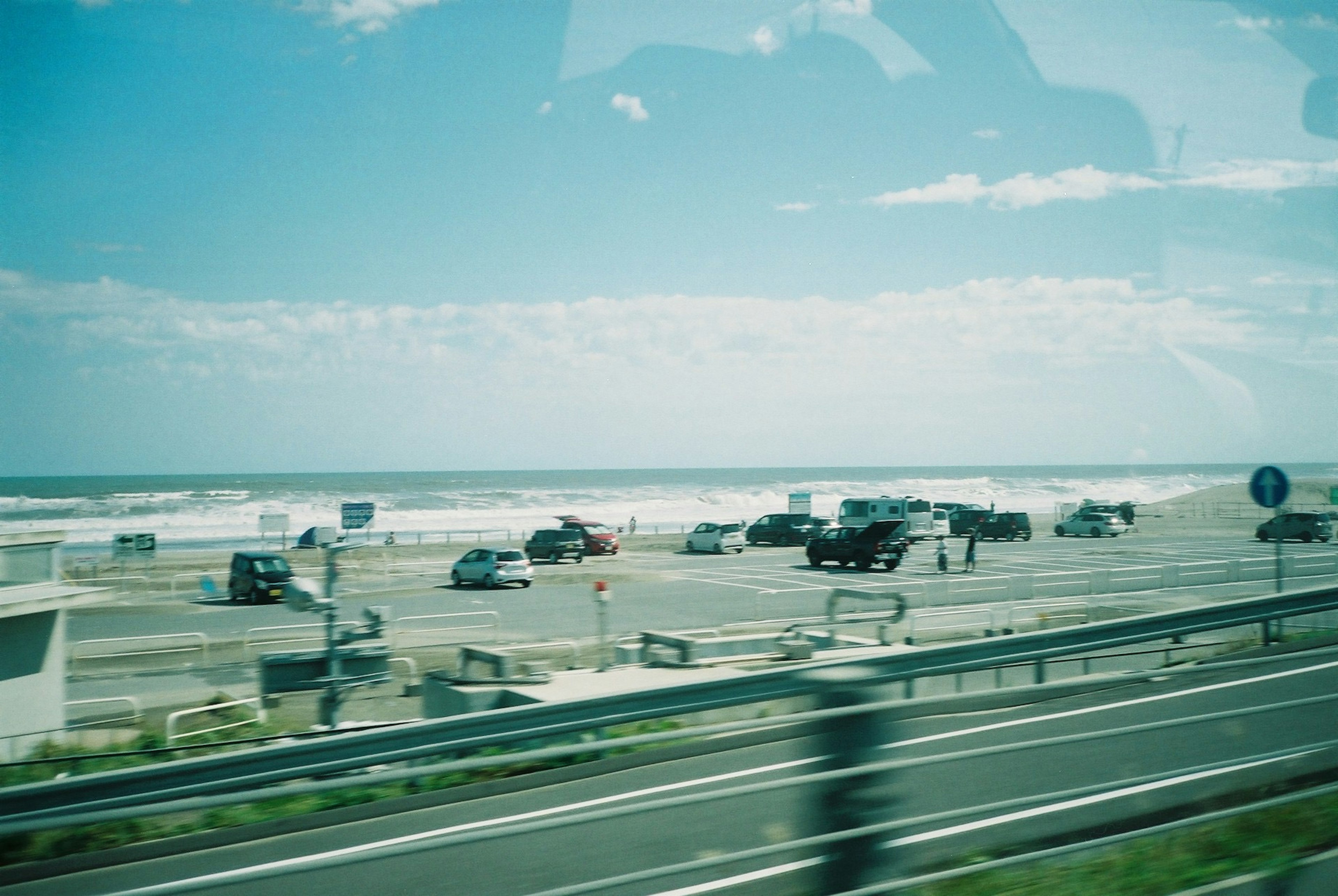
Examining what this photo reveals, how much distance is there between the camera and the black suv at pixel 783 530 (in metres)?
50.7

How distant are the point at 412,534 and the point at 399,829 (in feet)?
201

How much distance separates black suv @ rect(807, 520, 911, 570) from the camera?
37.3 metres

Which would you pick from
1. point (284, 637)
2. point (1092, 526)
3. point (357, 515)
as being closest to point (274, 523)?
point (284, 637)

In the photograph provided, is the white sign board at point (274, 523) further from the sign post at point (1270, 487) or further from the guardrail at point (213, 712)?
the sign post at point (1270, 487)

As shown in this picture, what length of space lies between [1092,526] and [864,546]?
22549mm

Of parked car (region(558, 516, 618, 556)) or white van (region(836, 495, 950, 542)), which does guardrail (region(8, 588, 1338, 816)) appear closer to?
parked car (region(558, 516, 618, 556))

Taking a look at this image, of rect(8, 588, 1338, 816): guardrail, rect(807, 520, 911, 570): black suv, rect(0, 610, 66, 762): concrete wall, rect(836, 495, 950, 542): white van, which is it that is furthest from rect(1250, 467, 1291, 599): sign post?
rect(836, 495, 950, 542): white van

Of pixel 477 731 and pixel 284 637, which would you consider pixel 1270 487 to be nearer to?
pixel 477 731

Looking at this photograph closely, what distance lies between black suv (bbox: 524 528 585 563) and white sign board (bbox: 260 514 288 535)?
37.4ft

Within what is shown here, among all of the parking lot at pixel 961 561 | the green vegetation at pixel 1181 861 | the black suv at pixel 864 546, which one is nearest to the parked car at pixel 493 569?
the parking lot at pixel 961 561

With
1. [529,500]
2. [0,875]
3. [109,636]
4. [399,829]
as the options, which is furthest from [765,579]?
[529,500]

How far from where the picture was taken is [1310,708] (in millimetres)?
3852

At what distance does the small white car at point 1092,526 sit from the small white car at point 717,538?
19760 millimetres

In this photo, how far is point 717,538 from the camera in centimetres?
4747
